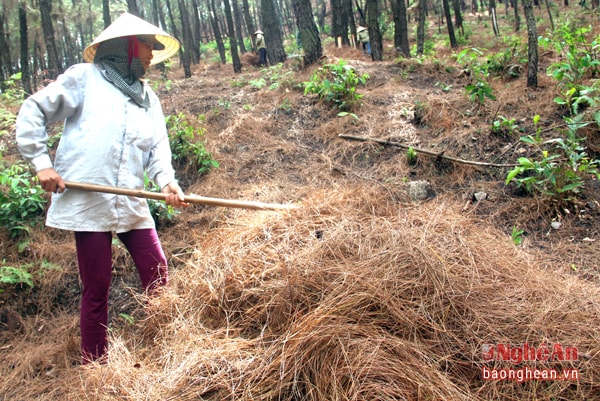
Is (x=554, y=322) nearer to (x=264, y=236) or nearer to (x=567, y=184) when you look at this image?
(x=264, y=236)

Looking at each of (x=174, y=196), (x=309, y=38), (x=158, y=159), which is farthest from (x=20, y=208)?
(x=309, y=38)

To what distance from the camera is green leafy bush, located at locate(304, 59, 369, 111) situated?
19.2 ft

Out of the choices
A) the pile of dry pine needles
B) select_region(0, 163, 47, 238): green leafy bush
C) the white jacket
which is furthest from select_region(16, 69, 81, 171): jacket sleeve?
select_region(0, 163, 47, 238): green leafy bush

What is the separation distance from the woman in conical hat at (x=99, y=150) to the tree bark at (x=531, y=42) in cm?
480

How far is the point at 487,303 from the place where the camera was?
2.04 meters

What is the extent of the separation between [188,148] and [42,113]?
3006mm

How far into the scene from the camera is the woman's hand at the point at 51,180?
6.93ft

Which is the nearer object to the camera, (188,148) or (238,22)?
(188,148)

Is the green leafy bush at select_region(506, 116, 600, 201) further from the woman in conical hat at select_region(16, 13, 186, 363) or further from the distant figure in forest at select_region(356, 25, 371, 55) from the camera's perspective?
the distant figure in forest at select_region(356, 25, 371, 55)

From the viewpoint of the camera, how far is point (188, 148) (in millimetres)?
5152

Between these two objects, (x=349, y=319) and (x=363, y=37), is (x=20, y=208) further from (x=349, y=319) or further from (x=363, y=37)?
(x=363, y=37)

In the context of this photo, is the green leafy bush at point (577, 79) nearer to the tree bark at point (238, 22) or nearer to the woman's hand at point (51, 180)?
the woman's hand at point (51, 180)

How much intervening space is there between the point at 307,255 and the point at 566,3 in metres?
24.2

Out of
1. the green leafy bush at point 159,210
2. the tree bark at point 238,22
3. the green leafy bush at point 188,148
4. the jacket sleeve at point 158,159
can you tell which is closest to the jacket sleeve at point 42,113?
the jacket sleeve at point 158,159
